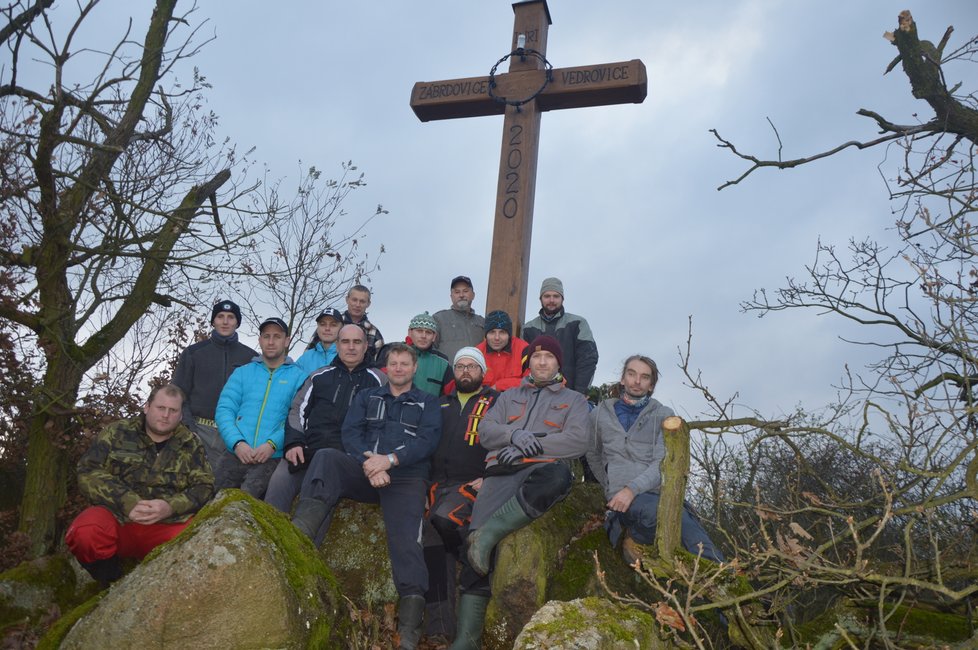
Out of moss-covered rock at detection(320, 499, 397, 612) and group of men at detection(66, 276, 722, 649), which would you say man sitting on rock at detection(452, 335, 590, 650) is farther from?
moss-covered rock at detection(320, 499, 397, 612)

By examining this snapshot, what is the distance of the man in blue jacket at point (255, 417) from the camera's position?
521 centimetres

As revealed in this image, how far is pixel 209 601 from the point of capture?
3160mm

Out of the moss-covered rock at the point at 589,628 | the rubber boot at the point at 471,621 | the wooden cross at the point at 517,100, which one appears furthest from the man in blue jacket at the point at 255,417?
the moss-covered rock at the point at 589,628

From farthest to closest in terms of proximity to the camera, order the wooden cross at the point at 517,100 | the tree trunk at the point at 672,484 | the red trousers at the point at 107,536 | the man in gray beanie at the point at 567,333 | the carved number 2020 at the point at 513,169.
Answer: the carved number 2020 at the point at 513,169 → the wooden cross at the point at 517,100 → the man in gray beanie at the point at 567,333 → the red trousers at the point at 107,536 → the tree trunk at the point at 672,484

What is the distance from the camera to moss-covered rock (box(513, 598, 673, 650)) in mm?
2729

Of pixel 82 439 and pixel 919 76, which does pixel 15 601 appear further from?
pixel 919 76

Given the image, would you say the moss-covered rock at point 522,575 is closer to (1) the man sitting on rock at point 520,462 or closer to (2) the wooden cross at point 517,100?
(1) the man sitting on rock at point 520,462

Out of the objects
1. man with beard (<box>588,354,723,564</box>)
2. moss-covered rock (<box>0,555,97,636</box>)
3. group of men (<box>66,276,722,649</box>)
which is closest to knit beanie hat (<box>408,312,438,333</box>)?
group of men (<box>66,276,722,649</box>)

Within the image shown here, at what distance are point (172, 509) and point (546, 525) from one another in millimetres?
2329

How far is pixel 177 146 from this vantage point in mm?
9344

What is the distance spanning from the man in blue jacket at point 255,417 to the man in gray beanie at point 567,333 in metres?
2.27

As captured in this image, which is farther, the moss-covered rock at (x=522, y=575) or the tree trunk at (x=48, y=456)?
the tree trunk at (x=48, y=456)

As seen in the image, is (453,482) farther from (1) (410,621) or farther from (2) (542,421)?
(1) (410,621)

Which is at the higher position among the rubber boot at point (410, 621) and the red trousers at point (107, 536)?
the red trousers at point (107, 536)
